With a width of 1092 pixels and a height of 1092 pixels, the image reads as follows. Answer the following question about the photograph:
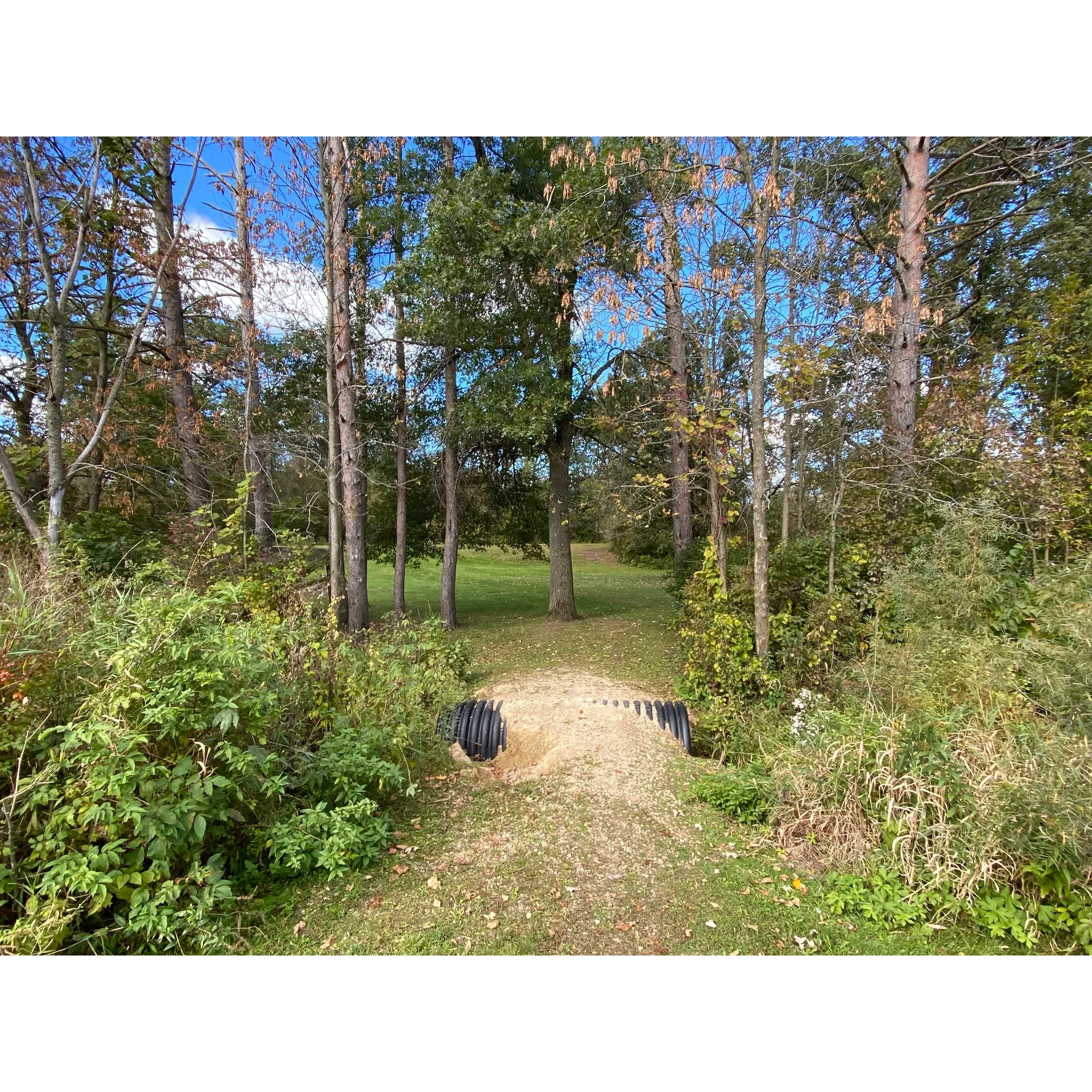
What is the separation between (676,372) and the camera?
21.8 feet

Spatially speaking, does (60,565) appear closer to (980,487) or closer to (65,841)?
(65,841)

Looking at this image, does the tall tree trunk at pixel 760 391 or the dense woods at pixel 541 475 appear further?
the tall tree trunk at pixel 760 391

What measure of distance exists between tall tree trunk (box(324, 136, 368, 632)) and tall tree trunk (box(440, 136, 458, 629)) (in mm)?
1556

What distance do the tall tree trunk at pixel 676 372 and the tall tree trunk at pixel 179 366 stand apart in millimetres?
4564

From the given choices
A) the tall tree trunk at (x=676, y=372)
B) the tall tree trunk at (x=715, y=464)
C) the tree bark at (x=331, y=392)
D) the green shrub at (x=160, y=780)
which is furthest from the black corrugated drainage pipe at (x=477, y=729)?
the tall tree trunk at (x=676, y=372)

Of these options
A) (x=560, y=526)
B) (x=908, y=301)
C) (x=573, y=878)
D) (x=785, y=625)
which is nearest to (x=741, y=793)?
(x=573, y=878)

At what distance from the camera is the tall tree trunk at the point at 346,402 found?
5.62 m

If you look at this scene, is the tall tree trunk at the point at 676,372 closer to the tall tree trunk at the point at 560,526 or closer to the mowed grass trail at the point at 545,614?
the mowed grass trail at the point at 545,614

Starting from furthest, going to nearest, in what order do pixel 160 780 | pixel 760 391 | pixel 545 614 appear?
pixel 545 614, pixel 760 391, pixel 160 780

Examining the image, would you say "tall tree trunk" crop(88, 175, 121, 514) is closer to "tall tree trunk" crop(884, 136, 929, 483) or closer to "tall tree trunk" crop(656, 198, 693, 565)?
"tall tree trunk" crop(656, 198, 693, 565)

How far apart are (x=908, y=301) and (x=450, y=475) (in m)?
6.40

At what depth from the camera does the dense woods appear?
1927 mm

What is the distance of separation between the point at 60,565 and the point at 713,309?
5149mm

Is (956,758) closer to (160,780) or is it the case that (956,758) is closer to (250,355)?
(160,780)
